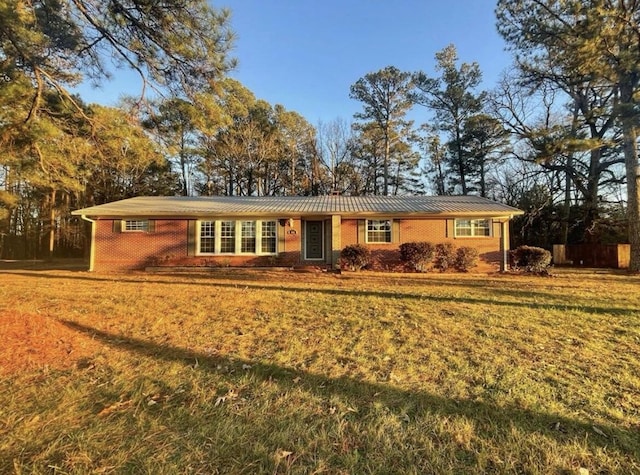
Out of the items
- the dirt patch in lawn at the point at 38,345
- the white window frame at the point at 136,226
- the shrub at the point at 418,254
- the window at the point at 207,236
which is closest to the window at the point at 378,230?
the shrub at the point at 418,254

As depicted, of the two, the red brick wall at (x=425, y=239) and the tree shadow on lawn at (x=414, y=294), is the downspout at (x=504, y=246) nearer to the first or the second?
the red brick wall at (x=425, y=239)

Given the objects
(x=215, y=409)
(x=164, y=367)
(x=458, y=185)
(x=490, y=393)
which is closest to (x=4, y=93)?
(x=164, y=367)

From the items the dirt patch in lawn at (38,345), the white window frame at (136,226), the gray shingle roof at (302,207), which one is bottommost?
the dirt patch in lawn at (38,345)

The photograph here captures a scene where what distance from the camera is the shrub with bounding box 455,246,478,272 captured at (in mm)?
14219

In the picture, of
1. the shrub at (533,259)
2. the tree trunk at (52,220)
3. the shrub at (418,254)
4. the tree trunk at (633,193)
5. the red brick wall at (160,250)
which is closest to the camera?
the shrub at (533,259)

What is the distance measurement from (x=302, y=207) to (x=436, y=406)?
→ 1306 cm

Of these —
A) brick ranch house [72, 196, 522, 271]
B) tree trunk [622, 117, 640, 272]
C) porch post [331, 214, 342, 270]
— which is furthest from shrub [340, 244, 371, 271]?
tree trunk [622, 117, 640, 272]

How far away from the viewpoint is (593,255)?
18.7m

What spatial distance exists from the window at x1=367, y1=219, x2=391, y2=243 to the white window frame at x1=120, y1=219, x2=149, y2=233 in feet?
30.8

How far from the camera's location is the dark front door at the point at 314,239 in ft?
51.3

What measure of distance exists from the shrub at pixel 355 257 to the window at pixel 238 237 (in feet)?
10.2

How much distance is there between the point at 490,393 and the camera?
3.51 meters

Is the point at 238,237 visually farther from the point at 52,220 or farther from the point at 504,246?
the point at 52,220

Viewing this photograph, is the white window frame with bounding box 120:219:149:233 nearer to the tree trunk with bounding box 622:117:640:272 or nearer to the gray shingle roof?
the gray shingle roof
